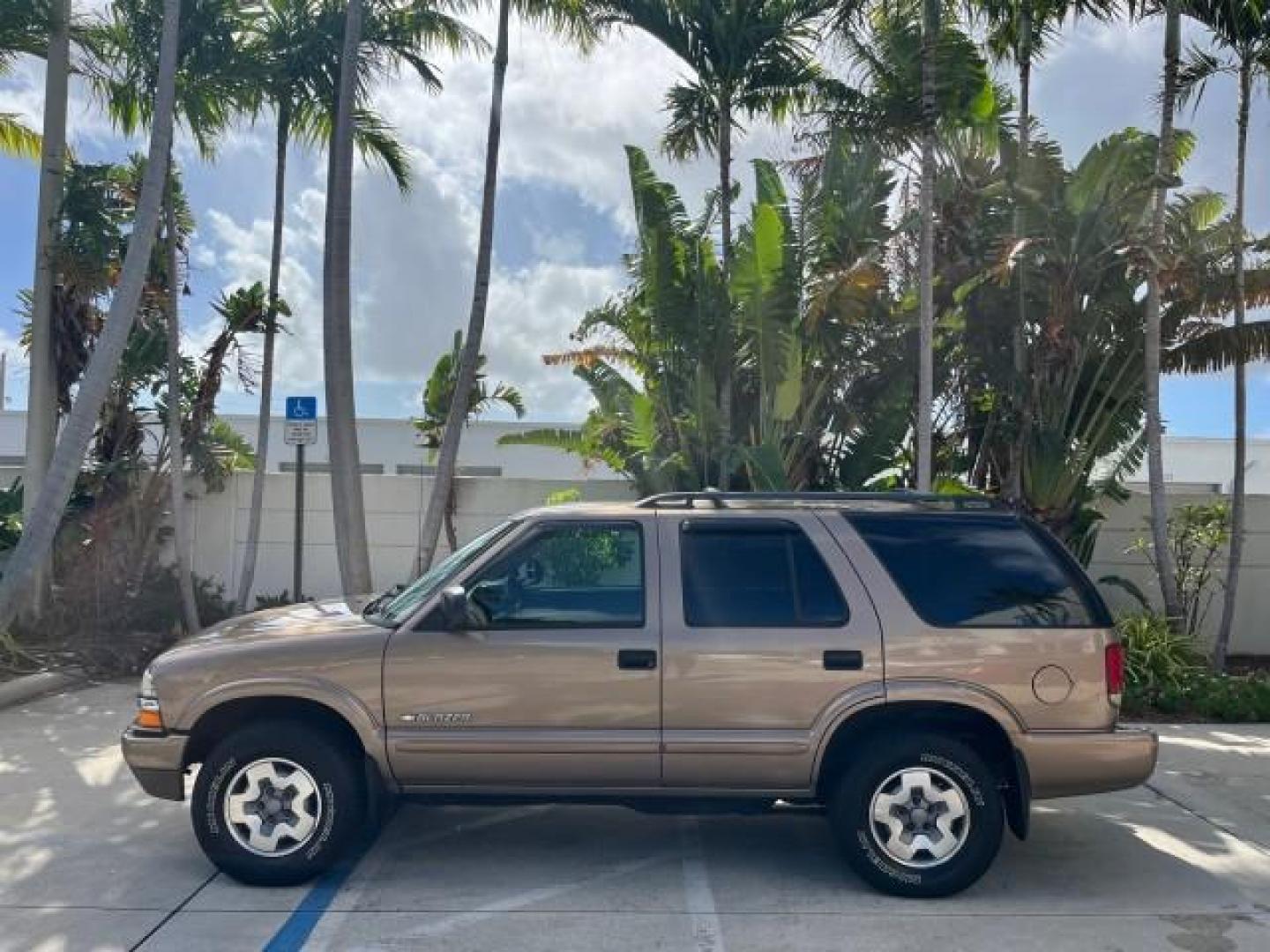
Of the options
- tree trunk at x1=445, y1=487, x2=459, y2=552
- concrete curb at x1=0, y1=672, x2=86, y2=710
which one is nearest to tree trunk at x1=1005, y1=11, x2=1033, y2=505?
tree trunk at x1=445, y1=487, x2=459, y2=552

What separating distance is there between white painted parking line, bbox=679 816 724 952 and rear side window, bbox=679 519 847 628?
127 cm

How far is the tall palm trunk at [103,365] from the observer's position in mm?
10070

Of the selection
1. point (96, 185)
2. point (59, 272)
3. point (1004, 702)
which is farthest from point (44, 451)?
point (1004, 702)

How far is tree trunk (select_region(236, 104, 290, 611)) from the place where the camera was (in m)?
13.0

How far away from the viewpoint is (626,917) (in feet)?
16.7

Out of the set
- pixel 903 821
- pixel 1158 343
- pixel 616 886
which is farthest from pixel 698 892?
pixel 1158 343

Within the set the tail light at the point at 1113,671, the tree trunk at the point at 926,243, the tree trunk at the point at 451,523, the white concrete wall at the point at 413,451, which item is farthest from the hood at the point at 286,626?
the white concrete wall at the point at 413,451

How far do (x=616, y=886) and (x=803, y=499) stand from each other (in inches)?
82.3

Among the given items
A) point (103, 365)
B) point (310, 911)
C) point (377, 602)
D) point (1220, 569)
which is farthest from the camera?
point (1220, 569)

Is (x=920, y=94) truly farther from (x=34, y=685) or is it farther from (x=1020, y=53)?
(x=34, y=685)

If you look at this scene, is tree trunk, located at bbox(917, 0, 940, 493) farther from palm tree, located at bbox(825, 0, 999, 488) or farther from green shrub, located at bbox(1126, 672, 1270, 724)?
green shrub, located at bbox(1126, 672, 1270, 724)

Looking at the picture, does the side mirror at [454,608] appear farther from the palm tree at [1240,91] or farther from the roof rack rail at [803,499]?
the palm tree at [1240,91]

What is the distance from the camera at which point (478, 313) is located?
39.0 ft

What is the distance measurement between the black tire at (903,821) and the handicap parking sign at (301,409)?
Result: 26.0ft
